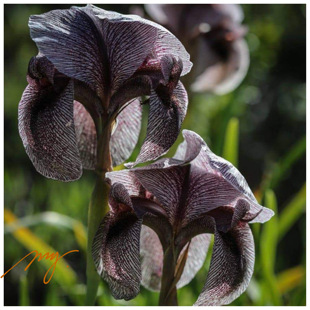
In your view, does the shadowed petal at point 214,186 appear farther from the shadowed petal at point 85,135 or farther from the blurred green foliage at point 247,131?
the blurred green foliage at point 247,131

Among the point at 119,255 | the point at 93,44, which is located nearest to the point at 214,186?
the point at 119,255

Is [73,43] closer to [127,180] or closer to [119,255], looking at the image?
[127,180]

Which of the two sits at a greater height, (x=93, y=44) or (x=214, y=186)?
(x=93, y=44)

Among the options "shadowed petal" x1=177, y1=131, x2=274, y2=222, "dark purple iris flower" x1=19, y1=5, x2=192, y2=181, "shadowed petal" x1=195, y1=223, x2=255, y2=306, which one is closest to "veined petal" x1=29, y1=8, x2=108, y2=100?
"dark purple iris flower" x1=19, y1=5, x2=192, y2=181

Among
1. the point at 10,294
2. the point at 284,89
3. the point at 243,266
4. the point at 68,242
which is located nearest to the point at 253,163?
the point at 284,89

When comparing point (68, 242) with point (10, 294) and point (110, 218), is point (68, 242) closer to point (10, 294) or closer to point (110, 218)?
point (10, 294)

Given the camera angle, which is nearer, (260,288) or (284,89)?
(260,288)
